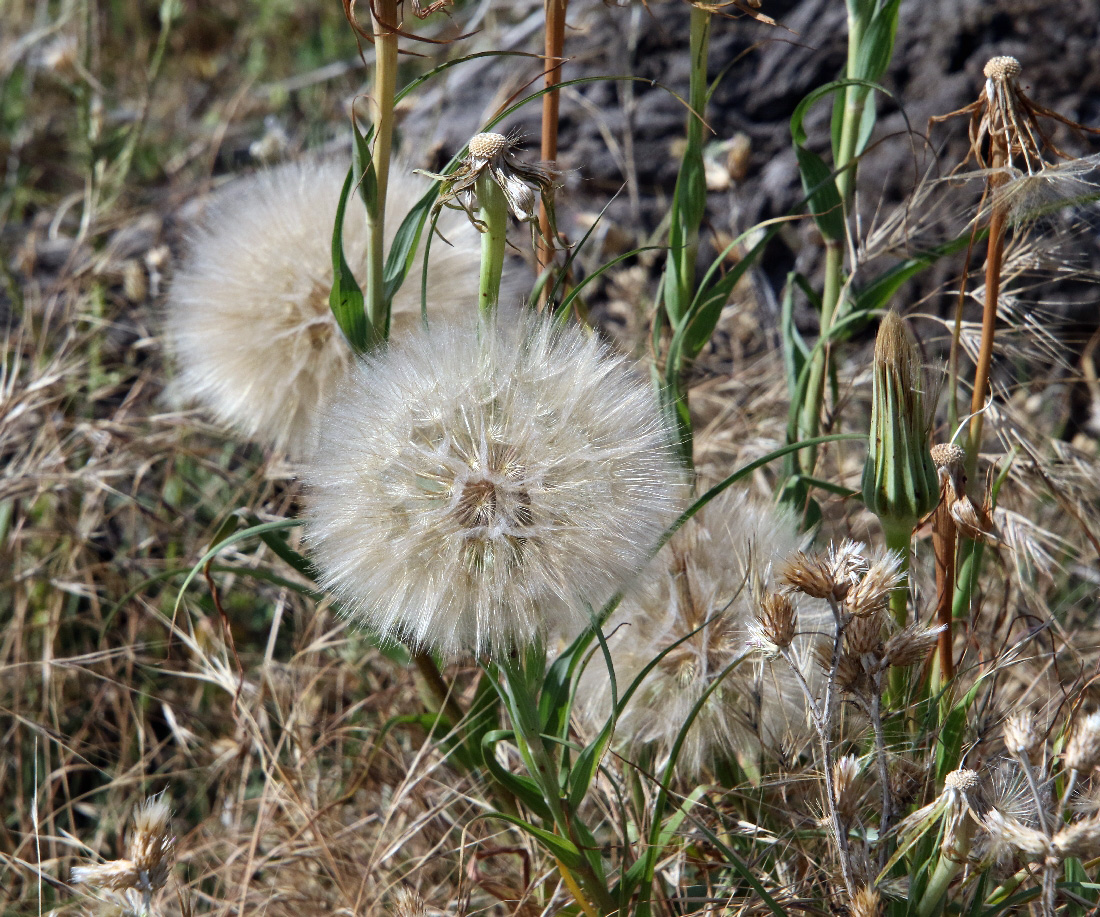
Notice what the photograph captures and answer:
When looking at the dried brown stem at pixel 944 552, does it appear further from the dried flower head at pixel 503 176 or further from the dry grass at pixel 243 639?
the dried flower head at pixel 503 176

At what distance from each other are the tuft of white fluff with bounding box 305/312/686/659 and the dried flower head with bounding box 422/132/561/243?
0.48ft

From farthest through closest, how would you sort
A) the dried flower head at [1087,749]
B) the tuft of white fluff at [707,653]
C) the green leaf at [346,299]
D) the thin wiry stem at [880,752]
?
the tuft of white fluff at [707,653], the green leaf at [346,299], the thin wiry stem at [880,752], the dried flower head at [1087,749]

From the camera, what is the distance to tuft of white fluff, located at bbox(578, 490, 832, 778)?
1.24 m

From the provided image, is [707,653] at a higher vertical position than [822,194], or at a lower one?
lower

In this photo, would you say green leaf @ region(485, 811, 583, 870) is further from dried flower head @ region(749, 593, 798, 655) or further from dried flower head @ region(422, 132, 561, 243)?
dried flower head @ region(422, 132, 561, 243)

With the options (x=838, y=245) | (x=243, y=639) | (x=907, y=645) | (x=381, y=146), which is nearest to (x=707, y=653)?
(x=907, y=645)

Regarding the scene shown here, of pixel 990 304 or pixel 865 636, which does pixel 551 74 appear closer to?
pixel 990 304

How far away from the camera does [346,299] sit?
115 cm

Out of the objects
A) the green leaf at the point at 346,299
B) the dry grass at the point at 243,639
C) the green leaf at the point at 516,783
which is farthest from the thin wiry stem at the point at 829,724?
the green leaf at the point at 346,299

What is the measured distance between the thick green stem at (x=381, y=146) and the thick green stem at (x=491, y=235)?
164 mm

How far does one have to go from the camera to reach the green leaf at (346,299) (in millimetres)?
1114

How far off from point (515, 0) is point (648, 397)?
8.81 feet

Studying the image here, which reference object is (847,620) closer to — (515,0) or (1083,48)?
(1083,48)

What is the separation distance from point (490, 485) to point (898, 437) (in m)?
0.43
